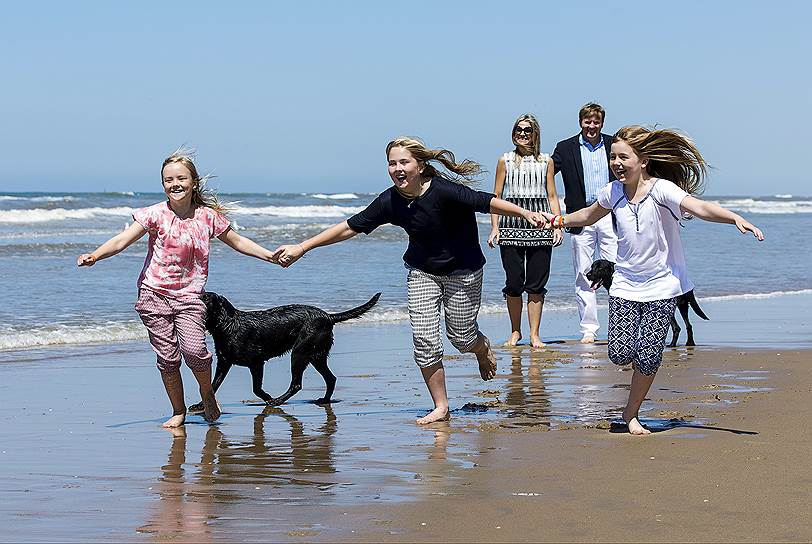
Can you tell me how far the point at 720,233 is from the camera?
29109mm

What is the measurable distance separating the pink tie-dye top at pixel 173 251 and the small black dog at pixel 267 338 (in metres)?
0.61

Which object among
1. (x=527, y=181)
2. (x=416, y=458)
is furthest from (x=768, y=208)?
(x=416, y=458)

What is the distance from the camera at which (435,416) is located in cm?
639

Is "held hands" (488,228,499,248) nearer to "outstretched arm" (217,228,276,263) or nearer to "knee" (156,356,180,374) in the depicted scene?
"outstretched arm" (217,228,276,263)

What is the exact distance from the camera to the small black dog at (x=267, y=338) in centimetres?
712

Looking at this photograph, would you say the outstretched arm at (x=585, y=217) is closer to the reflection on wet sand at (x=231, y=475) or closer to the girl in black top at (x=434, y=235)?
the girl in black top at (x=434, y=235)

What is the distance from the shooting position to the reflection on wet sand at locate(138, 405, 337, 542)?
4332mm

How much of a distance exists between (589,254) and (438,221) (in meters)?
4.16

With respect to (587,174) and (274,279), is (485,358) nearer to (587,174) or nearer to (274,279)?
(587,174)

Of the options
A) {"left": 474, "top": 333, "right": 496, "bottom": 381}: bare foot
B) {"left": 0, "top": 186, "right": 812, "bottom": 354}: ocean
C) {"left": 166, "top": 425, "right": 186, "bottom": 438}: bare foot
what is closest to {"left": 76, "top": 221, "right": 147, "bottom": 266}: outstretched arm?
{"left": 0, "top": 186, "right": 812, "bottom": 354}: ocean

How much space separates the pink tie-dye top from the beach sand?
824 mm

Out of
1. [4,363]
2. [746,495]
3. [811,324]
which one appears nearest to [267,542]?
[746,495]

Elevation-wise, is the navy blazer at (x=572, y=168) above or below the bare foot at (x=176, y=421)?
above

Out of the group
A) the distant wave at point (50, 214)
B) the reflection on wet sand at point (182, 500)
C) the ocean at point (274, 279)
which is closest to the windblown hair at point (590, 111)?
the ocean at point (274, 279)
